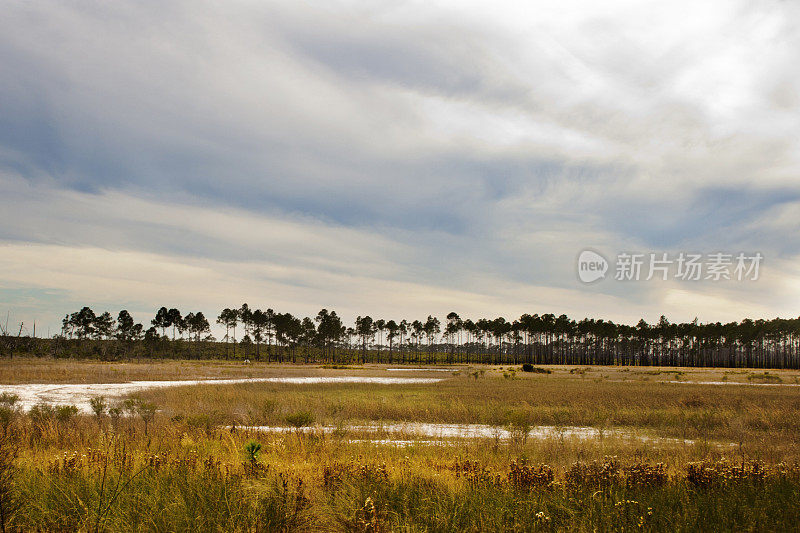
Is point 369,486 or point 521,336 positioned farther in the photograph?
point 521,336

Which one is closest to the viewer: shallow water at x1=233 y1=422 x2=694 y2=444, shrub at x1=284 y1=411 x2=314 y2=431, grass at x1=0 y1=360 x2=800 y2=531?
grass at x1=0 y1=360 x2=800 y2=531

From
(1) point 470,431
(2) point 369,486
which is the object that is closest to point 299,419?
(1) point 470,431

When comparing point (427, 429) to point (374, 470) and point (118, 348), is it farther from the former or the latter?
point (118, 348)

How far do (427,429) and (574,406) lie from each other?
35.6 feet

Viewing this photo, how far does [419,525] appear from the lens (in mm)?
6160

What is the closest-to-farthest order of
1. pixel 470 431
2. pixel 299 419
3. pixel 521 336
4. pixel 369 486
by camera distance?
pixel 369 486
pixel 299 419
pixel 470 431
pixel 521 336

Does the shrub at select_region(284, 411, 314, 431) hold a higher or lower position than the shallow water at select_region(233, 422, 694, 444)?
higher

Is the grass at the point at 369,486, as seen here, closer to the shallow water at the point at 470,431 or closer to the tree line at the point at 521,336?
the shallow water at the point at 470,431

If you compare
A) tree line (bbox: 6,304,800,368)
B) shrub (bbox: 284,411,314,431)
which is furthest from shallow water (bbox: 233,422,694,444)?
tree line (bbox: 6,304,800,368)

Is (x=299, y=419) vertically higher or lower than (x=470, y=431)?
higher

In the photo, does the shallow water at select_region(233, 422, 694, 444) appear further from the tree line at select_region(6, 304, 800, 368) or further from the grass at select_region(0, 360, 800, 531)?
the tree line at select_region(6, 304, 800, 368)

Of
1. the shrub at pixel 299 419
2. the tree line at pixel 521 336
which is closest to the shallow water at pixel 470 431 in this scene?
the shrub at pixel 299 419

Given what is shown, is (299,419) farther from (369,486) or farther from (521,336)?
(521,336)

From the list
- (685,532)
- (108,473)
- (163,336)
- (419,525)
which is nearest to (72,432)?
(108,473)
